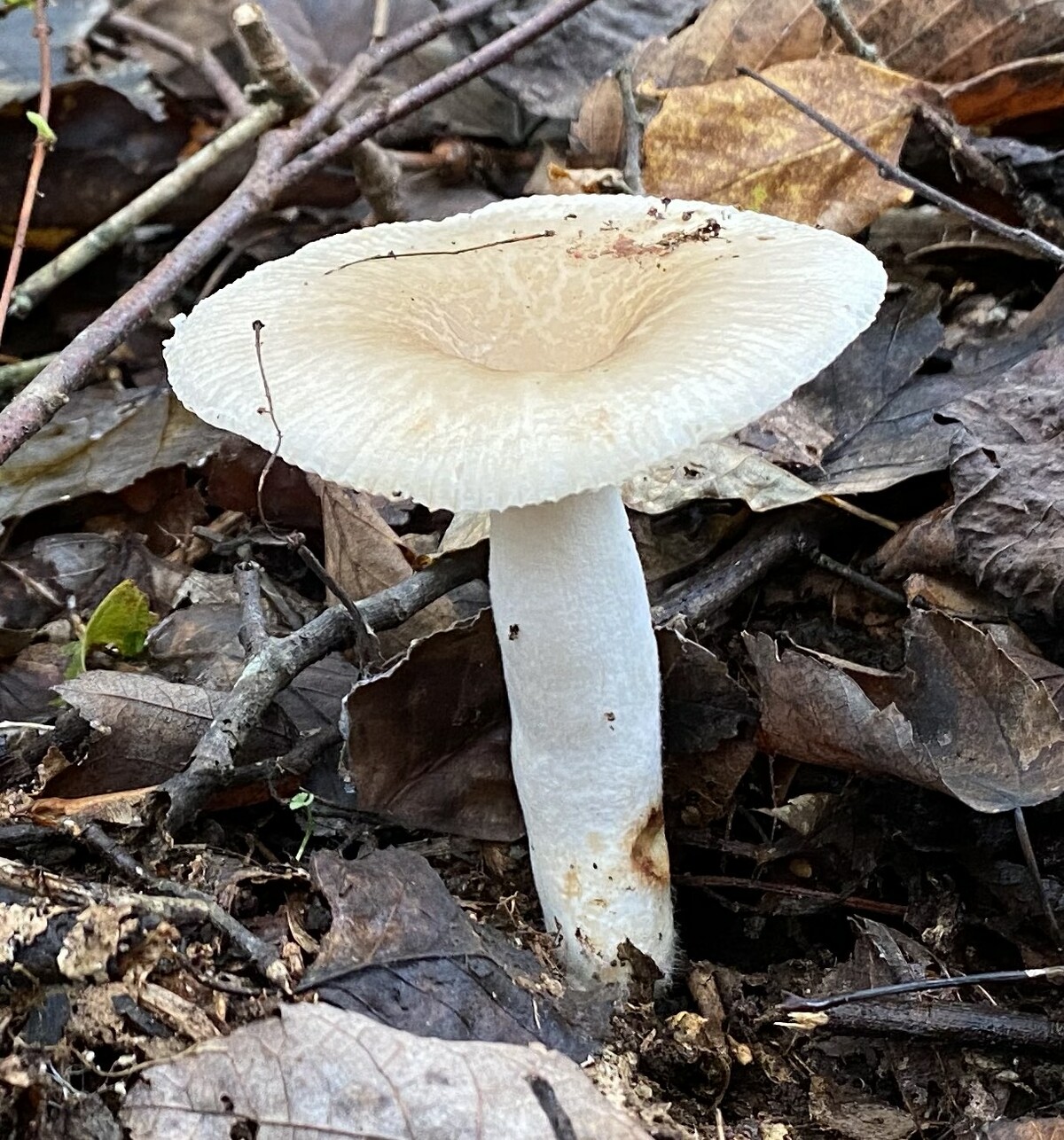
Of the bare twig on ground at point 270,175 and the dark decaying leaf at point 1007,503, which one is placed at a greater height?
the bare twig on ground at point 270,175

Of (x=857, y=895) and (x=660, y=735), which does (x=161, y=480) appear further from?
(x=857, y=895)

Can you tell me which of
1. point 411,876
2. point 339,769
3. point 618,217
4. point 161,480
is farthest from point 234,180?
point 411,876

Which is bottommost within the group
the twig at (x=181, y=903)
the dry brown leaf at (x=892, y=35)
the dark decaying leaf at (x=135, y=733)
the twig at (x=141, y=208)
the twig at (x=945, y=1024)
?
the twig at (x=945, y=1024)

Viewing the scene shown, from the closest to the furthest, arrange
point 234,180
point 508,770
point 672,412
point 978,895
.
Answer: point 672,412 → point 978,895 → point 508,770 → point 234,180

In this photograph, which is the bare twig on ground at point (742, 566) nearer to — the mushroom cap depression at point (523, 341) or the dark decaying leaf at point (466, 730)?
the dark decaying leaf at point (466, 730)

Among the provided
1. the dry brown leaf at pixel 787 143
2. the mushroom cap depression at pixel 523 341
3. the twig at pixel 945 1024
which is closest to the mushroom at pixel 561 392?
the mushroom cap depression at pixel 523 341

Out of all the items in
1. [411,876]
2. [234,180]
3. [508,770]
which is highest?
[234,180]
